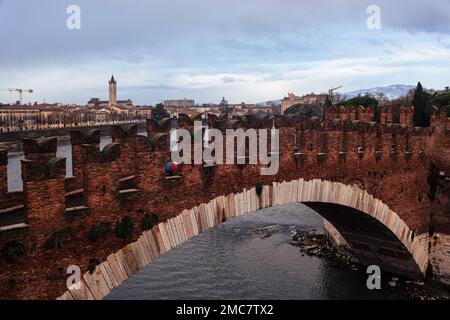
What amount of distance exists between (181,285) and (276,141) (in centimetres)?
942

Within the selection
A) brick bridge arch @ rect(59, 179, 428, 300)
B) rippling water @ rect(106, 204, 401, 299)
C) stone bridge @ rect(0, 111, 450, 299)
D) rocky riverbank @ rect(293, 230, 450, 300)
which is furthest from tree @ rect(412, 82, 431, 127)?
brick bridge arch @ rect(59, 179, 428, 300)

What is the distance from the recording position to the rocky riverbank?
55.2 feet

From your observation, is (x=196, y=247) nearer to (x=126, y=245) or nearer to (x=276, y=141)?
(x=276, y=141)

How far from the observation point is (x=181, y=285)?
723 inches

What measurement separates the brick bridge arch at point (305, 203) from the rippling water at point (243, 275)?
4.85ft

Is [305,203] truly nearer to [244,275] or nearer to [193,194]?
[193,194]

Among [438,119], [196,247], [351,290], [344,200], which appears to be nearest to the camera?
[344,200]

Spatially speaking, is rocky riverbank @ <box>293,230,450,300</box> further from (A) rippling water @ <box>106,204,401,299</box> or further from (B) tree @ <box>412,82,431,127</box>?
(B) tree @ <box>412,82,431,127</box>

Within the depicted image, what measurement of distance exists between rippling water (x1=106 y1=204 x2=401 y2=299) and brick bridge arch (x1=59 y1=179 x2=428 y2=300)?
148 centimetres

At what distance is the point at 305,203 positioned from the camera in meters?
14.2

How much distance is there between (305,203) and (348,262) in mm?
7348

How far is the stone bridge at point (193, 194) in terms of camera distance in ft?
22.6

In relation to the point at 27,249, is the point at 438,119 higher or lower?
higher
